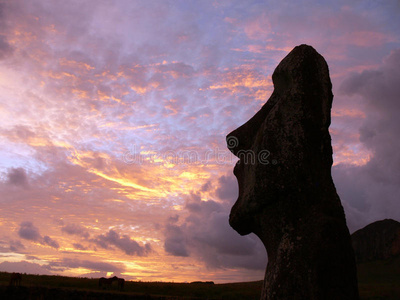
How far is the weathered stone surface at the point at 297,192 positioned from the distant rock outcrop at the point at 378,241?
8015 cm

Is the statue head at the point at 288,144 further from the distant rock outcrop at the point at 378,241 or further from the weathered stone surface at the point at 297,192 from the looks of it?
the distant rock outcrop at the point at 378,241

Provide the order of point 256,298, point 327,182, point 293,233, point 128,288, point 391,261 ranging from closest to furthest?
point 293,233, point 327,182, point 256,298, point 128,288, point 391,261

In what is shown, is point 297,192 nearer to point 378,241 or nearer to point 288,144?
point 288,144

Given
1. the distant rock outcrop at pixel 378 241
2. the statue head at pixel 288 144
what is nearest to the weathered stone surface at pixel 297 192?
the statue head at pixel 288 144

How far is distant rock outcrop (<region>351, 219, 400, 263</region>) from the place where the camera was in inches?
3002

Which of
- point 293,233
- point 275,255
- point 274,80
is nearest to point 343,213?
point 293,233

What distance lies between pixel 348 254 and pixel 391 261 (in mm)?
78330

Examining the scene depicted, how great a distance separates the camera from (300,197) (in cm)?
662

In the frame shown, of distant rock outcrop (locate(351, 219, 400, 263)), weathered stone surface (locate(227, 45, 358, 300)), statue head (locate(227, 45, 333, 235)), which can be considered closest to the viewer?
weathered stone surface (locate(227, 45, 358, 300))

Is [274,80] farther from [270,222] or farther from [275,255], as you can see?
[275,255]

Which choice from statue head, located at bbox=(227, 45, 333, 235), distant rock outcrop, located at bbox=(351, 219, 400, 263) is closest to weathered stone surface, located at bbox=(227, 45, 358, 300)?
statue head, located at bbox=(227, 45, 333, 235)

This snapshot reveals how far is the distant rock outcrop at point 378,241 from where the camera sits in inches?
3002

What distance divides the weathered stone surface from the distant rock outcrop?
80.1m

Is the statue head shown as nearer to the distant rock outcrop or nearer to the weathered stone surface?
the weathered stone surface
